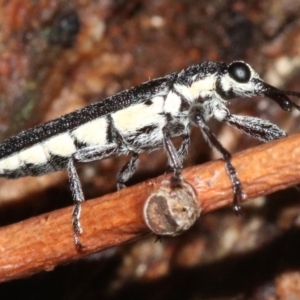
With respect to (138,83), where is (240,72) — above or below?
below

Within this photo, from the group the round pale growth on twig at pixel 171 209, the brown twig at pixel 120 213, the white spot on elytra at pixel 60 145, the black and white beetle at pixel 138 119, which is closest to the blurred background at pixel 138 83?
the black and white beetle at pixel 138 119

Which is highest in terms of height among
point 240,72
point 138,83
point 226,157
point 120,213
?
point 138,83

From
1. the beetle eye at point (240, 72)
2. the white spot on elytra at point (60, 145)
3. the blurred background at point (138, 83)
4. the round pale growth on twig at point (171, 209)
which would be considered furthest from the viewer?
the blurred background at point (138, 83)

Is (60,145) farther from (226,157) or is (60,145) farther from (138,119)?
(226,157)

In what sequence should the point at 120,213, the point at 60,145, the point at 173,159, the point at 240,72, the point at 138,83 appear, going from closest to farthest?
the point at 120,213, the point at 173,159, the point at 240,72, the point at 60,145, the point at 138,83

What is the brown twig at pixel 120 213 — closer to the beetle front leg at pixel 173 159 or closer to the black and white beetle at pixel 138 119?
the beetle front leg at pixel 173 159

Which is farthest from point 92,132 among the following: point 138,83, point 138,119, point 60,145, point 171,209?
point 171,209
